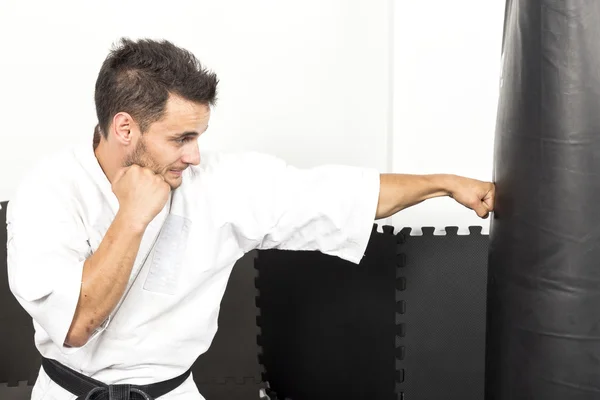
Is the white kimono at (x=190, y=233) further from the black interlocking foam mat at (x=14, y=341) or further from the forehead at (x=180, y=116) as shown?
the black interlocking foam mat at (x=14, y=341)

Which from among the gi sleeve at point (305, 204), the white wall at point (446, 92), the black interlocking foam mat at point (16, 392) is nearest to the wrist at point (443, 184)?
the gi sleeve at point (305, 204)

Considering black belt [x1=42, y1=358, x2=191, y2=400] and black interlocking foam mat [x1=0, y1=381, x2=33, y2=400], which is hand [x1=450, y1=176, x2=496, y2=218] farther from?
black interlocking foam mat [x1=0, y1=381, x2=33, y2=400]

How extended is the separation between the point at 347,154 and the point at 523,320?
181 cm

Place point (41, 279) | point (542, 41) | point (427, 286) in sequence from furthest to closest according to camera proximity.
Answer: point (427, 286) < point (41, 279) < point (542, 41)

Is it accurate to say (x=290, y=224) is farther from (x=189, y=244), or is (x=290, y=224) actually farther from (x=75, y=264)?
(x=75, y=264)

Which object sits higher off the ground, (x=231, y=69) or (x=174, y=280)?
(x=231, y=69)

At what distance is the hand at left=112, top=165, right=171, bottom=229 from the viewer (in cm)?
177

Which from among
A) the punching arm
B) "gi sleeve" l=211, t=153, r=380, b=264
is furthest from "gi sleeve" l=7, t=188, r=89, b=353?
the punching arm

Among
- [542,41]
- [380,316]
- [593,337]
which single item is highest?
[542,41]

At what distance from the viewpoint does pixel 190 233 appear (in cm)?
204

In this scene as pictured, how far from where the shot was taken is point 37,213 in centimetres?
183

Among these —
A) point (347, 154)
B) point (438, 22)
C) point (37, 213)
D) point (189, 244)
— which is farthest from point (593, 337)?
point (347, 154)

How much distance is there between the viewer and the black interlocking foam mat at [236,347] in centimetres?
303

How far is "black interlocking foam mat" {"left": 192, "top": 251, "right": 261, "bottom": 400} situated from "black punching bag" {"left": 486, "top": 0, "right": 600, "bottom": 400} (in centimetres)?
156
